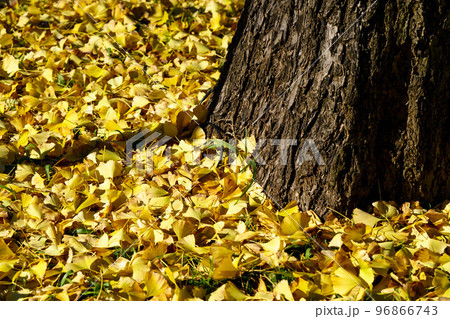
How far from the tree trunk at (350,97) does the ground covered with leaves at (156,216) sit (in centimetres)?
8

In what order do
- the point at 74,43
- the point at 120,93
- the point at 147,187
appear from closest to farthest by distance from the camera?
1. the point at 147,187
2. the point at 120,93
3. the point at 74,43

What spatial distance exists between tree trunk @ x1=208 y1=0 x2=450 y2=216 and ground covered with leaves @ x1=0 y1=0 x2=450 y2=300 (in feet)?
0.27

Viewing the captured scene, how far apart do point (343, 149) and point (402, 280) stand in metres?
0.44

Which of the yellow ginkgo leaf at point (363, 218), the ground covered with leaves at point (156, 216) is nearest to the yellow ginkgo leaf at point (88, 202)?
the ground covered with leaves at point (156, 216)

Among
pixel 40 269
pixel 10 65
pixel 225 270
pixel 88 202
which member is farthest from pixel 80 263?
pixel 10 65

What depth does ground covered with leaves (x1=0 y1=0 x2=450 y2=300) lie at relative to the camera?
1.38 meters

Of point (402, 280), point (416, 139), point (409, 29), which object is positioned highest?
point (409, 29)

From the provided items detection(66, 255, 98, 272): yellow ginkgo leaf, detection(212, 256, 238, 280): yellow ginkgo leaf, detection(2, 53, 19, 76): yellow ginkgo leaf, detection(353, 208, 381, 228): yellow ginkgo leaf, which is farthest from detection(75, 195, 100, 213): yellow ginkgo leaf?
detection(2, 53, 19, 76): yellow ginkgo leaf

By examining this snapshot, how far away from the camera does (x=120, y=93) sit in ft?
7.29

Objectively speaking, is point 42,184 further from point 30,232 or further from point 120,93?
point 120,93

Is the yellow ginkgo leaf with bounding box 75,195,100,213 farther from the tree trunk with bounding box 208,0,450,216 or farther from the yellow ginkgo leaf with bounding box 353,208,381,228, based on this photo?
the yellow ginkgo leaf with bounding box 353,208,381,228

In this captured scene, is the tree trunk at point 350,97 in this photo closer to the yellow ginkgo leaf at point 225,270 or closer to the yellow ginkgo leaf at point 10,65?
the yellow ginkgo leaf at point 225,270

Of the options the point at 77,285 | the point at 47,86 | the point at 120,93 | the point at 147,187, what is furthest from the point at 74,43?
the point at 77,285

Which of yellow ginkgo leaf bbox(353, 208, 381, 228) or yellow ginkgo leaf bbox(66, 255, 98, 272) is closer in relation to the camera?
yellow ginkgo leaf bbox(66, 255, 98, 272)
